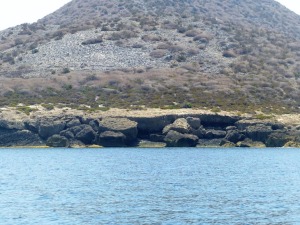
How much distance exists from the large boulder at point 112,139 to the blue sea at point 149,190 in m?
27.0

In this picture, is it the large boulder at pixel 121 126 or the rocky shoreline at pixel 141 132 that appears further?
the rocky shoreline at pixel 141 132

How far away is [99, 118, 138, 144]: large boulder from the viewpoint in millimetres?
118438

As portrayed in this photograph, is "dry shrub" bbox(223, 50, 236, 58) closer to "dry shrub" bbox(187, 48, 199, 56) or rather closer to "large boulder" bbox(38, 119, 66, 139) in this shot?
"dry shrub" bbox(187, 48, 199, 56)

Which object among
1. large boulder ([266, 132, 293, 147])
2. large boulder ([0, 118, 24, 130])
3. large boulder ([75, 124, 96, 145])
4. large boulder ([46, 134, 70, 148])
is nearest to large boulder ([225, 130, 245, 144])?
large boulder ([266, 132, 293, 147])

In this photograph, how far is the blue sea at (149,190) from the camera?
41.8m

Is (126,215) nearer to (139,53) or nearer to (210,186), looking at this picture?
(210,186)

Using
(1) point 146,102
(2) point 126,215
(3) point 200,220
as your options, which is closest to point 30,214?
(2) point 126,215

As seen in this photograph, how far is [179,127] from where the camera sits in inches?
4668

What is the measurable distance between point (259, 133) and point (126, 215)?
265 ft

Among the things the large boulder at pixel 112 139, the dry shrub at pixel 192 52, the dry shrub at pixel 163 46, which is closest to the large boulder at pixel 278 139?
the large boulder at pixel 112 139

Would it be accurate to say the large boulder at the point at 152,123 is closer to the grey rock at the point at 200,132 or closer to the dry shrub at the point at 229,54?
the grey rock at the point at 200,132

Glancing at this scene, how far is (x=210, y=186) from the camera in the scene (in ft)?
189

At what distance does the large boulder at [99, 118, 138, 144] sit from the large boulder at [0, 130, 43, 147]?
12.6 m

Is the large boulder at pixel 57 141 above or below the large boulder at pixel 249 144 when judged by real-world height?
below
